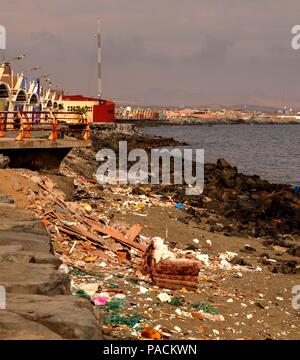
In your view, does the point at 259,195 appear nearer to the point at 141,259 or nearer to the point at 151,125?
the point at 141,259

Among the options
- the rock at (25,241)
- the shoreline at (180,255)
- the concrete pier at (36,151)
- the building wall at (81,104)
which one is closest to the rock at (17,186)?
the shoreline at (180,255)

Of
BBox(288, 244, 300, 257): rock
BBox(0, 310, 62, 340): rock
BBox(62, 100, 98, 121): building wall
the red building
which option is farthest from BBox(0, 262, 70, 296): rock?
BBox(62, 100, 98, 121): building wall

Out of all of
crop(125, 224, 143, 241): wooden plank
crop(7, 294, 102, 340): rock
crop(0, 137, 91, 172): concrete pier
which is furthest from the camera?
crop(0, 137, 91, 172): concrete pier

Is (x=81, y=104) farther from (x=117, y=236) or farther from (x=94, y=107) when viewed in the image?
(x=117, y=236)

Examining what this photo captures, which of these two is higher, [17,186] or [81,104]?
[81,104]

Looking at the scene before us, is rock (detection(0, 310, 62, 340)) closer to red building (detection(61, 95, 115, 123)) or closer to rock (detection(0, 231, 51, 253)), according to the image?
rock (detection(0, 231, 51, 253))

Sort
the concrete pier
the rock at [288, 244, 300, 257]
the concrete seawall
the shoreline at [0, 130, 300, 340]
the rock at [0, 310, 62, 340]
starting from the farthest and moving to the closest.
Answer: the concrete pier
the rock at [288, 244, 300, 257]
the shoreline at [0, 130, 300, 340]
the concrete seawall
the rock at [0, 310, 62, 340]

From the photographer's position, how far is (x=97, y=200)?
1880 centimetres

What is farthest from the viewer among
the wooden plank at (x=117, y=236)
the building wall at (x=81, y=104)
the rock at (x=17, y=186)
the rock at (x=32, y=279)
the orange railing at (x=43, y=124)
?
the building wall at (x=81, y=104)

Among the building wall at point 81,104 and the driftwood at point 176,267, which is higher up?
the building wall at point 81,104

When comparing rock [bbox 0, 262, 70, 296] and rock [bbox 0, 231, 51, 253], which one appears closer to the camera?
rock [bbox 0, 262, 70, 296]

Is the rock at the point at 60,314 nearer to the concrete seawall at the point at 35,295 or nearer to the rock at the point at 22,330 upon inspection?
the concrete seawall at the point at 35,295

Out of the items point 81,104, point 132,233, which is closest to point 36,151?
point 132,233

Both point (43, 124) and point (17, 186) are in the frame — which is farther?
point (43, 124)
